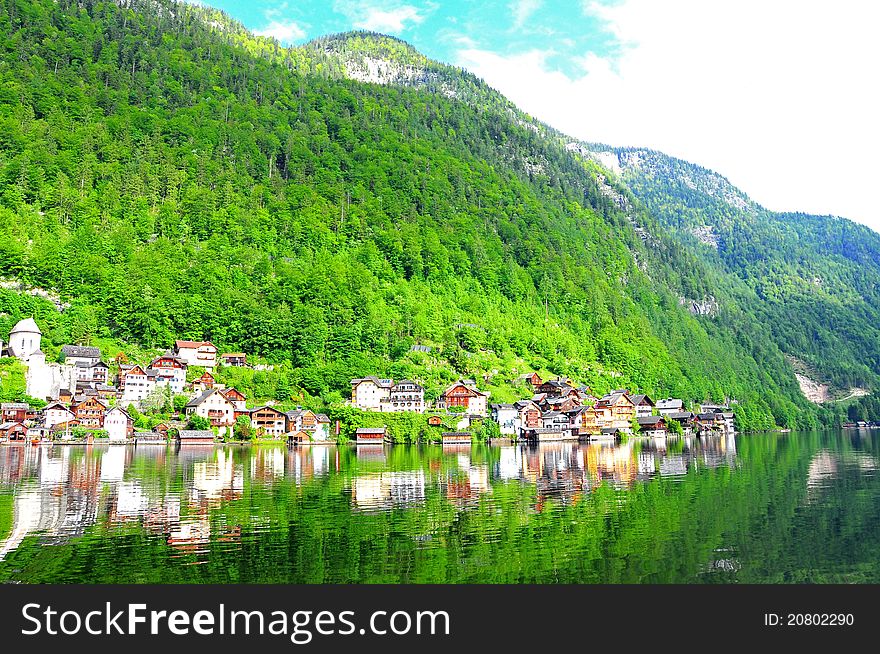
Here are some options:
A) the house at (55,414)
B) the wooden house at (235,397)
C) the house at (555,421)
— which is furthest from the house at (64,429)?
the house at (555,421)

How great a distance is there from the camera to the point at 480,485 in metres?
46.4

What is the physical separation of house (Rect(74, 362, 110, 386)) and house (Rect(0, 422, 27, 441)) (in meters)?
14.1

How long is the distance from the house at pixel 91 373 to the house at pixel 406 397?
3658cm

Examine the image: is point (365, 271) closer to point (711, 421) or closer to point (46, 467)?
point (711, 421)

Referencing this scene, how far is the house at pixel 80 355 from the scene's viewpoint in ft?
324

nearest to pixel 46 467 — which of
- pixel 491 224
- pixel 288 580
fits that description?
pixel 288 580

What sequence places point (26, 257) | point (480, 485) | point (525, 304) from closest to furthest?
1. point (480, 485)
2. point (26, 257)
3. point (525, 304)

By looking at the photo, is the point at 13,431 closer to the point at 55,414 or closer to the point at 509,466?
the point at 55,414

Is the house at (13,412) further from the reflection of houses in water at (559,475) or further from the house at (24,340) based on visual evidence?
the reflection of houses in water at (559,475)

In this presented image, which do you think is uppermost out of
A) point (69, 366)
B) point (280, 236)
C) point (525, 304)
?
point (280, 236)

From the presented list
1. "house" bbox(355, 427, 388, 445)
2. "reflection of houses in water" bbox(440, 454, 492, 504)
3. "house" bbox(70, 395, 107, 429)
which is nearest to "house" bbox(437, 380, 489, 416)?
"house" bbox(355, 427, 388, 445)

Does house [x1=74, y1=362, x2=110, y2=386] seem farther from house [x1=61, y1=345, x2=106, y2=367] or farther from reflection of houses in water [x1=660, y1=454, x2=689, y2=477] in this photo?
reflection of houses in water [x1=660, y1=454, x2=689, y2=477]

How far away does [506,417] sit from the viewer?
112750 mm

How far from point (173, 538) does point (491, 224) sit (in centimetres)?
16321
